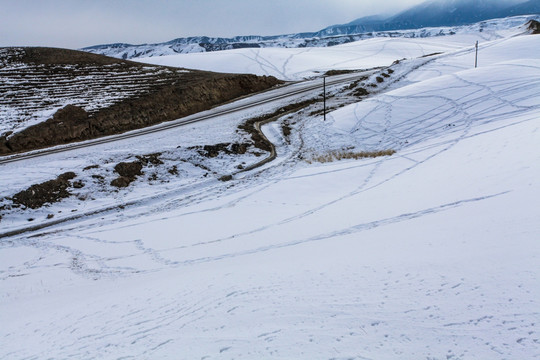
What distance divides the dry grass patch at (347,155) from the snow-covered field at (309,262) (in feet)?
2.06

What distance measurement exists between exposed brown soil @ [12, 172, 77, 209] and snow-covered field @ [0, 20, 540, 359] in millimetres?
1354

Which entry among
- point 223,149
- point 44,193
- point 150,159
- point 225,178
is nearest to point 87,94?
point 150,159

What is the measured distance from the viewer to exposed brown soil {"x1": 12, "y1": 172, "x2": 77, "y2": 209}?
15337 mm

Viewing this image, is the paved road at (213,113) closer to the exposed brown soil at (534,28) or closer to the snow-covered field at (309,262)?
the snow-covered field at (309,262)

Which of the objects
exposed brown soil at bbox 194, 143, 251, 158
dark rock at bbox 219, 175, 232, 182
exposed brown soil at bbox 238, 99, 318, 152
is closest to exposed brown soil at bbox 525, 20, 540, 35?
exposed brown soil at bbox 238, 99, 318, 152

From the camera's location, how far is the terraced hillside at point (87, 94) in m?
24.9

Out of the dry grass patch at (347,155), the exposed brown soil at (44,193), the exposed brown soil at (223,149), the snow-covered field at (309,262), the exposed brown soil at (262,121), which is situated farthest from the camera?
the exposed brown soil at (262,121)

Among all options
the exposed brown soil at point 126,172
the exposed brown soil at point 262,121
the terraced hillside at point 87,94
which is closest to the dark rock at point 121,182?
the exposed brown soil at point 126,172

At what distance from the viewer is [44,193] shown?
15.9 meters

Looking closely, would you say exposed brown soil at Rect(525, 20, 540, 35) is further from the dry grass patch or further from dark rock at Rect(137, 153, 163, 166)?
dark rock at Rect(137, 153, 163, 166)

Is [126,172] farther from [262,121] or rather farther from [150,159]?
[262,121]

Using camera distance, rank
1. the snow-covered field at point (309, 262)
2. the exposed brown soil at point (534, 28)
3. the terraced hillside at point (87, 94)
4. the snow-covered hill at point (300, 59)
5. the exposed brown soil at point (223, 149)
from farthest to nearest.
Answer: the exposed brown soil at point (534, 28) < the snow-covered hill at point (300, 59) < the terraced hillside at point (87, 94) < the exposed brown soil at point (223, 149) < the snow-covered field at point (309, 262)

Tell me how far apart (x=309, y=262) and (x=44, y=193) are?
1418cm

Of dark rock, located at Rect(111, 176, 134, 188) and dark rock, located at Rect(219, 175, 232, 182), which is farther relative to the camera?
dark rock, located at Rect(219, 175, 232, 182)
